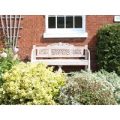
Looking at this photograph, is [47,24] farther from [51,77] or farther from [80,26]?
[51,77]

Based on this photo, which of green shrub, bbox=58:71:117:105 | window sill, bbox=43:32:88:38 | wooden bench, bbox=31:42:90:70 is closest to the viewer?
green shrub, bbox=58:71:117:105

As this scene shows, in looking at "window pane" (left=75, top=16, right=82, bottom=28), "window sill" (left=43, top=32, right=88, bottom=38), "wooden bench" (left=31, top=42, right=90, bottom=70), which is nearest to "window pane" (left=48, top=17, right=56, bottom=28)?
"window sill" (left=43, top=32, right=88, bottom=38)

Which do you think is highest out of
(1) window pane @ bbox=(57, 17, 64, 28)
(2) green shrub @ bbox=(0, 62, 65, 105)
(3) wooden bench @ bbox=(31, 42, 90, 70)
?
(1) window pane @ bbox=(57, 17, 64, 28)

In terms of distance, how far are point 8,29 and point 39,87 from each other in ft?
20.0

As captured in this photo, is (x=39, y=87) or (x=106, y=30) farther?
(x=106, y=30)

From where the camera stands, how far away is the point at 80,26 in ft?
35.5

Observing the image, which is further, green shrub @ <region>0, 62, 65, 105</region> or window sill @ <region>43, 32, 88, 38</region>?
window sill @ <region>43, 32, 88, 38</region>

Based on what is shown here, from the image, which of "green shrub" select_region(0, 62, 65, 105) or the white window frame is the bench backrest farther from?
"green shrub" select_region(0, 62, 65, 105)

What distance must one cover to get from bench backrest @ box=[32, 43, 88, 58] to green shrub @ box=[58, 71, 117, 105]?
18.8 feet

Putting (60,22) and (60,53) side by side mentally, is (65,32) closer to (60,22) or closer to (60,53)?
(60,22)

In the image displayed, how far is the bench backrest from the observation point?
10.2 m

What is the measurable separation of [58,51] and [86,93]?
6.06 metres
